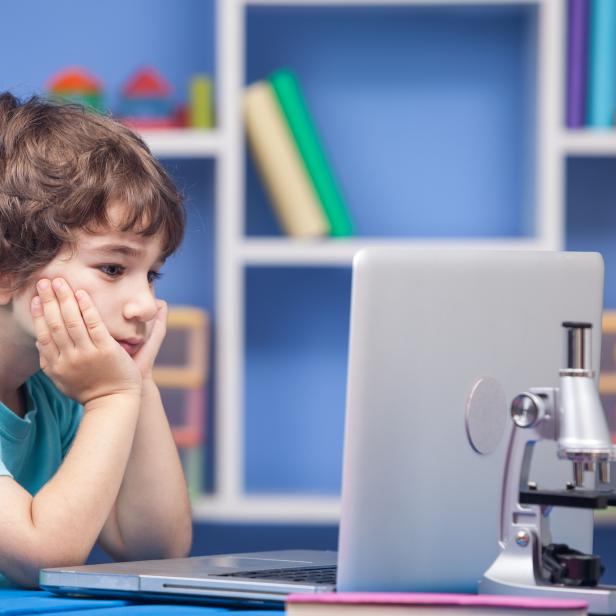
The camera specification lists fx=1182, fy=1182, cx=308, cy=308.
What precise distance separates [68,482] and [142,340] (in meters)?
0.26

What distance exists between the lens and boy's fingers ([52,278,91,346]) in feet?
3.86

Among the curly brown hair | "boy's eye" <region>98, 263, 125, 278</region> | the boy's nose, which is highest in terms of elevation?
the curly brown hair

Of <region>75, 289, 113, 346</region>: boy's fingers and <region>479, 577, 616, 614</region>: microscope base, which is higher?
<region>75, 289, 113, 346</region>: boy's fingers

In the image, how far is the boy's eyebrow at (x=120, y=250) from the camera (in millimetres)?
1202

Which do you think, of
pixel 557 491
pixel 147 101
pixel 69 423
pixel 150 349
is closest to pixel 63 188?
pixel 150 349

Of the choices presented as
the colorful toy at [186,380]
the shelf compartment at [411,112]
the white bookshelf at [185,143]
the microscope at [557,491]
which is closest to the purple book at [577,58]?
the shelf compartment at [411,112]

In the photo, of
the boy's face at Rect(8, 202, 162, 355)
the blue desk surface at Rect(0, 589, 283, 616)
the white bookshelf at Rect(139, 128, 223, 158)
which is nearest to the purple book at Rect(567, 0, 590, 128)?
the white bookshelf at Rect(139, 128, 223, 158)

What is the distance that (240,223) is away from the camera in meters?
2.27

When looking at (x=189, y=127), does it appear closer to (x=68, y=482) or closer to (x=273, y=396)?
(x=273, y=396)

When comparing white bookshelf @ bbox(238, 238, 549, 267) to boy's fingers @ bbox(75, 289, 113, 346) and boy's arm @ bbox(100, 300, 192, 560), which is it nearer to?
boy's arm @ bbox(100, 300, 192, 560)

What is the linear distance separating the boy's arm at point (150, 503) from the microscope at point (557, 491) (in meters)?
0.50

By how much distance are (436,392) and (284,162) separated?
1438 mm

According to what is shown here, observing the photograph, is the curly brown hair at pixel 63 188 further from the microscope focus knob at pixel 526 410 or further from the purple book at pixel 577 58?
the purple book at pixel 577 58

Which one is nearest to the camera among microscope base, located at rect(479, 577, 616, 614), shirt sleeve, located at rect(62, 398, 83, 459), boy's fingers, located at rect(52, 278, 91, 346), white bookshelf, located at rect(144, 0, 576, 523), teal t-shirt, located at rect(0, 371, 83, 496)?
microscope base, located at rect(479, 577, 616, 614)
